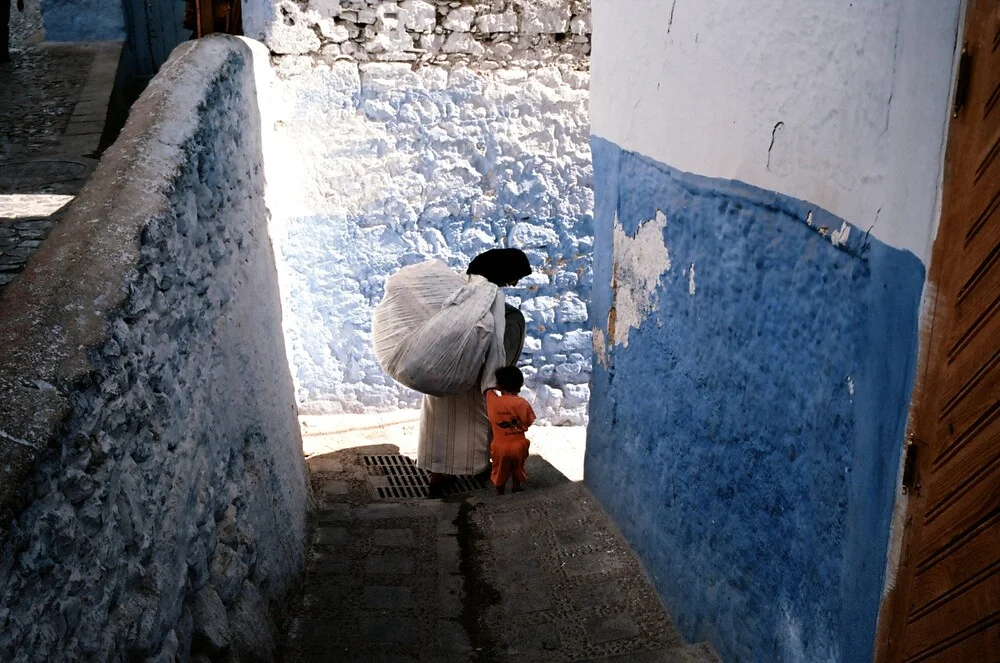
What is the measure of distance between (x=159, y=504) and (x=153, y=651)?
32cm

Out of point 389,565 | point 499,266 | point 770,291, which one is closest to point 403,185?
point 499,266

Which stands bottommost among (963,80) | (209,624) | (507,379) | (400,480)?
(400,480)

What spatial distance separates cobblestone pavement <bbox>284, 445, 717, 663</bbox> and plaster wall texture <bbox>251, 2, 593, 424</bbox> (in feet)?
4.06

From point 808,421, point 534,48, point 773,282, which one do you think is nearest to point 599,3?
point 534,48

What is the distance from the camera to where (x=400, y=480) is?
520 cm

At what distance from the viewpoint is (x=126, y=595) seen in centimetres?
199

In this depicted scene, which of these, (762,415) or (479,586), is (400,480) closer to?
(479,586)

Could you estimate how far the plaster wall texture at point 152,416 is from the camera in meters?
1.67

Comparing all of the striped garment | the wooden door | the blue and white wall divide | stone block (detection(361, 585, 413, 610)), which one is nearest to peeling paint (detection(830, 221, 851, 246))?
the blue and white wall divide

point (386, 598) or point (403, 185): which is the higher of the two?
point (403, 185)

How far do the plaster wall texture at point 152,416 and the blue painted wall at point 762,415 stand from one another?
1.38m

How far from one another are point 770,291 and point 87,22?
692cm

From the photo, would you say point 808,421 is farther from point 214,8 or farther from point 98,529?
point 214,8

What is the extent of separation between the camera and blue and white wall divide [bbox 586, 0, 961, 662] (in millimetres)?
1889
